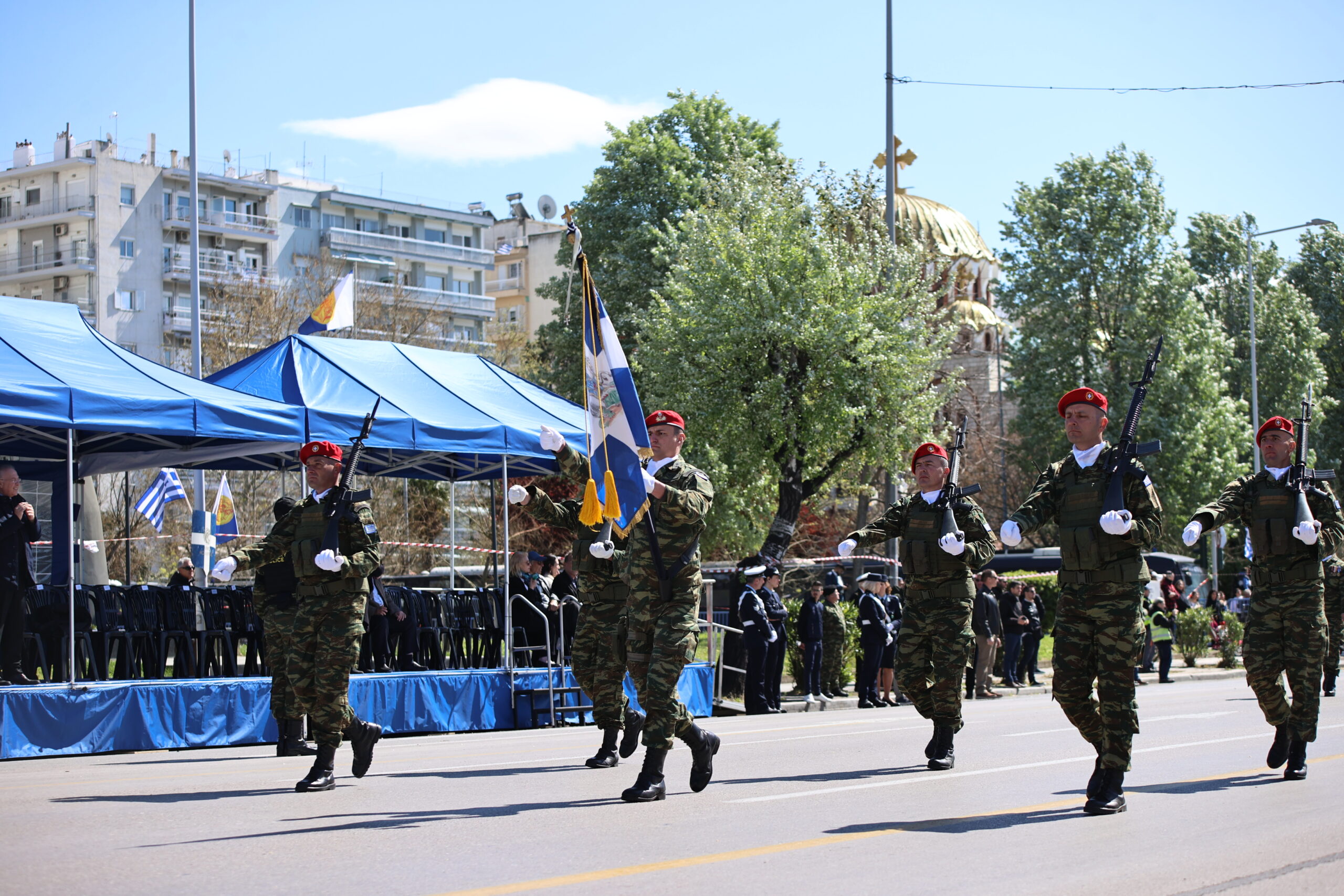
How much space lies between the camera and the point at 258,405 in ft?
48.2

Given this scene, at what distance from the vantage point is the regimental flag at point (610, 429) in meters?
8.57

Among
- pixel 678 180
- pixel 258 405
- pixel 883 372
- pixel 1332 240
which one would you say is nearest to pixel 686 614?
pixel 258 405

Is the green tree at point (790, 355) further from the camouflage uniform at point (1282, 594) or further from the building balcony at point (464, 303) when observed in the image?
the building balcony at point (464, 303)

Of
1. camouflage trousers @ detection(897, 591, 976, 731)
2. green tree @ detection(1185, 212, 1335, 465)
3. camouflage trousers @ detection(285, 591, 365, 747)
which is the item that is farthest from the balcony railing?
camouflage trousers @ detection(897, 591, 976, 731)

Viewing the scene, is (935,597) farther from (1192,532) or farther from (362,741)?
(362,741)

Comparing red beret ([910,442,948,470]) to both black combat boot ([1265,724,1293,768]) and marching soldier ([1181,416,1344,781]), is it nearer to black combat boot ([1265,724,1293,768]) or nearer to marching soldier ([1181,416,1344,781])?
marching soldier ([1181,416,1344,781])

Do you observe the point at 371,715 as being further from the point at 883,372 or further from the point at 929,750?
the point at 883,372

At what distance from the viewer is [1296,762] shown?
9.73 metres

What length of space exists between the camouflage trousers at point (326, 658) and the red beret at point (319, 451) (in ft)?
2.85

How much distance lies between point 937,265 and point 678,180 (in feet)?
27.4

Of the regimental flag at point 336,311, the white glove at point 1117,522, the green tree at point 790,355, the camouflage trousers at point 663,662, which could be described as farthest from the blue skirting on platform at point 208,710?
the green tree at point 790,355

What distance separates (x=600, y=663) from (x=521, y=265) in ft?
321

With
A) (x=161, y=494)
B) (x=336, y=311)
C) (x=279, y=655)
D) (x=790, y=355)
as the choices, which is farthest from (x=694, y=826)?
(x=790, y=355)

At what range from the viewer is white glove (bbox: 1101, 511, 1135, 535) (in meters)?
7.89
